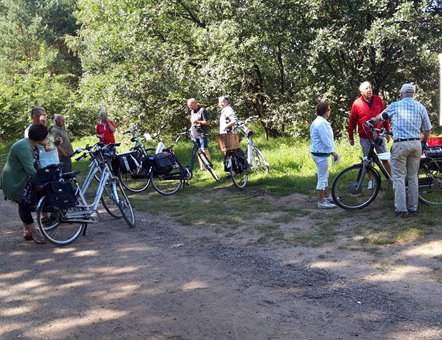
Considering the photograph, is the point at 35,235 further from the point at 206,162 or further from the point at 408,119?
the point at 408,119

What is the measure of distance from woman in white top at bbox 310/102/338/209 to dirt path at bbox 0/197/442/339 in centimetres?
191

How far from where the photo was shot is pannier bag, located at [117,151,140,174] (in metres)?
8.66

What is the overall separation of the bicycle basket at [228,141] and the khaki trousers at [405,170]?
11.9 feet

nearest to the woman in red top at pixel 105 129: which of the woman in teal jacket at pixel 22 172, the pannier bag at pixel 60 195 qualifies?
the woman in teal jacket at pixel 22 172

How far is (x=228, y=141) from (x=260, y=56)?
16.4 feet

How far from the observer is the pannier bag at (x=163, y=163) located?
952 cm

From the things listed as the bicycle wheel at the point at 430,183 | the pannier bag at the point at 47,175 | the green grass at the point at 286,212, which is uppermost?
the pannier bag at the point at 47,175

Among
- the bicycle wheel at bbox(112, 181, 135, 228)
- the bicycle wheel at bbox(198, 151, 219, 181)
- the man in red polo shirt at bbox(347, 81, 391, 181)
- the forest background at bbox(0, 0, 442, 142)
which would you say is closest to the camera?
the bicycle wheel at bbox(112, 181, 135, 228)

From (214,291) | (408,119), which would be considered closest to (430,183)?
(408,119)

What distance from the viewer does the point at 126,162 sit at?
8742mm

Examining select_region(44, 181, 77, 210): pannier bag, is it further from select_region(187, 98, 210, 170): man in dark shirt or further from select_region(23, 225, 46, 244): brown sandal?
select_region(187, 98, 210, 170): man in dark shirt

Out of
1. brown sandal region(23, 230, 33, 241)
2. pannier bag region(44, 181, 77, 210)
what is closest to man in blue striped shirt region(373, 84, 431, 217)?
pannier bag region(44, 181, 77, 210)

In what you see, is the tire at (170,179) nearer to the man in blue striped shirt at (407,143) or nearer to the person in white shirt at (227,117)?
the person in white shirt at (227,117)

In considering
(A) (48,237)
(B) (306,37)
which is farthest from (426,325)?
(B) (306,37)
